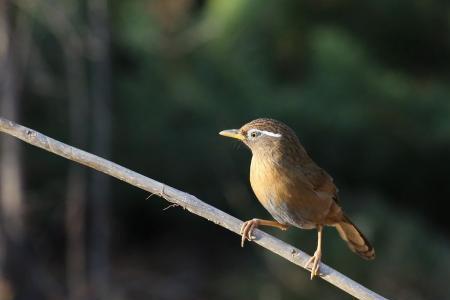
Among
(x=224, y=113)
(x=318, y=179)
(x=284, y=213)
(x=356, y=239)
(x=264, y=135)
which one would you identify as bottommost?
(x=224, y=113)

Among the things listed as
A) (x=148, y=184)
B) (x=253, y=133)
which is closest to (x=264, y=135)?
(x=253, y=133)

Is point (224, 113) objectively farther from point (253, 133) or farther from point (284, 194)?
point (284, 194)

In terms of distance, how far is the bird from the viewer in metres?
4.32

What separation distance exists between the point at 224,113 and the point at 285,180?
13.3 ft

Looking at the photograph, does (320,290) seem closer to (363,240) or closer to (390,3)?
(363,240)

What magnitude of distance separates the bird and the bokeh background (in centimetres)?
291

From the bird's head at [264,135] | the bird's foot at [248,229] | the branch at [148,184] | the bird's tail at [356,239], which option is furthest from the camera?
the bird's tail at [356,239]

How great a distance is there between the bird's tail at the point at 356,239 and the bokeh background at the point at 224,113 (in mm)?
2636

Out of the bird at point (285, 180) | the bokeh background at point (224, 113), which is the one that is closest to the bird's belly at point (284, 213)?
the bird at point (285, 180)

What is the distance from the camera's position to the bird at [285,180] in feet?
14.2

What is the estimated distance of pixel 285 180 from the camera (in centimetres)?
436

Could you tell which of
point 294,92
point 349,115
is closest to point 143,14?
point 294,92

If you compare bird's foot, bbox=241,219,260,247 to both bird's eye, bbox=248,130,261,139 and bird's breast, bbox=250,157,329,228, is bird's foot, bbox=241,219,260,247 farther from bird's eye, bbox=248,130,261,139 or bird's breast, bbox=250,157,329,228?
bird's eye, bbox=248,130,261,139

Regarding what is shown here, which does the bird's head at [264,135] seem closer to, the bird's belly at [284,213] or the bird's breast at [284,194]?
the bird's breast at [284,194]
